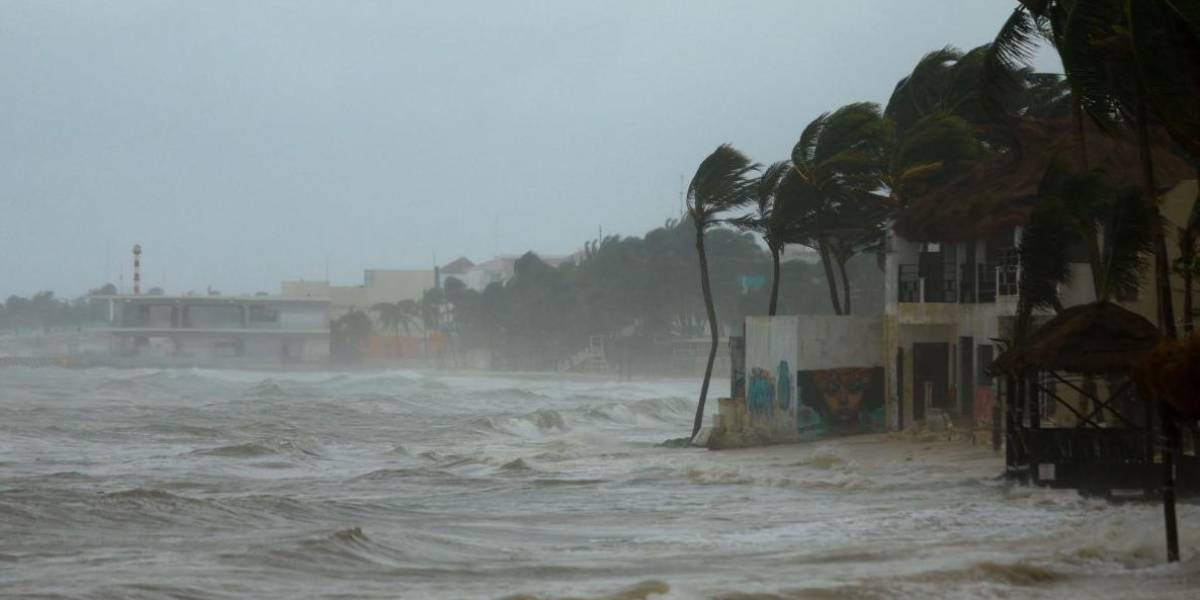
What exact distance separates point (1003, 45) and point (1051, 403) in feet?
24.7

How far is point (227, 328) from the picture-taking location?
431ft

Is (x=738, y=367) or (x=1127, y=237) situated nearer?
(x=1127, y=237)

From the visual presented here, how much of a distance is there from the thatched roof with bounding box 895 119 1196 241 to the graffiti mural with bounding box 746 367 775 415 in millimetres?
3899

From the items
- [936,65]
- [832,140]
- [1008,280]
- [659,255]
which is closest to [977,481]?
[1008,280]

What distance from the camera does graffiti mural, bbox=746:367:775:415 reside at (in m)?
31.4

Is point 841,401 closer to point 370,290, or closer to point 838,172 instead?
point 838,172

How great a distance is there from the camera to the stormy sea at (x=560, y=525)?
1321 centimetres

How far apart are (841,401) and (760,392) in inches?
80.8

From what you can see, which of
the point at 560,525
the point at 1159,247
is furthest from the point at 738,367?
the point at 1159,247

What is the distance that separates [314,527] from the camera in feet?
59.8

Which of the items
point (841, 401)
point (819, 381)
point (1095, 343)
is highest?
point (1095, 343)

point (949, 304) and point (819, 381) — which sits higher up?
point (949, 304)

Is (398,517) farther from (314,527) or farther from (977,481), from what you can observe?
(977,481)

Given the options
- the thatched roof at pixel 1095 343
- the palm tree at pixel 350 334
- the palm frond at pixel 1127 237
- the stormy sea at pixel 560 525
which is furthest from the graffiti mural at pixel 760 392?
the palm tree at pixel 350 334
